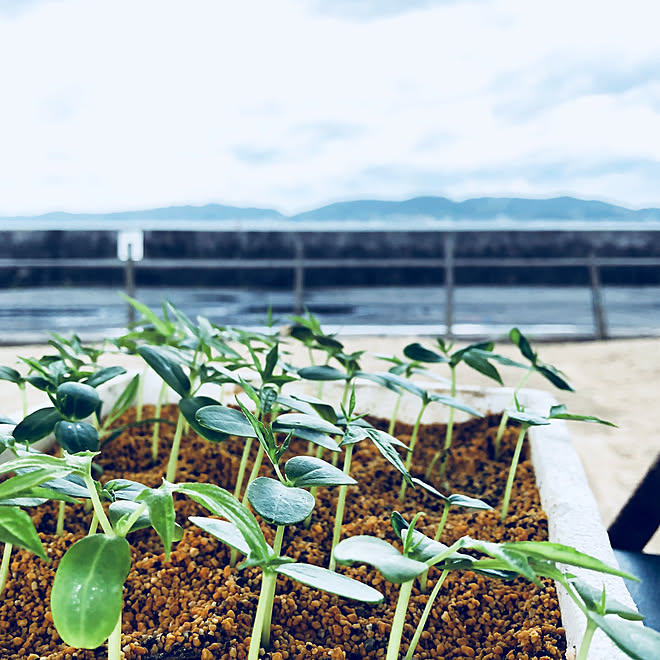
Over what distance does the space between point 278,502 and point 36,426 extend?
290 mm

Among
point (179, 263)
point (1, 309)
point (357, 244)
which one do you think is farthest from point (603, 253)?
point (1, 309)

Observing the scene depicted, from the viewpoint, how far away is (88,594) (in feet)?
1.02

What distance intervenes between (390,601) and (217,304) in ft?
28.1

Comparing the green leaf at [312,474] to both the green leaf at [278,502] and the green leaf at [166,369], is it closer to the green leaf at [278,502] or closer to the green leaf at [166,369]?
the green leaf at [278,502]

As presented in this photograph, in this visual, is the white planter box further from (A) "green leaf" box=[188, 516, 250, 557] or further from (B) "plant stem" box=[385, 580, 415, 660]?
(A) "green leaf" box=[188, 516, 250, 557]

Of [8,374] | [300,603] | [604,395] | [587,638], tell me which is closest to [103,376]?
[8,374]

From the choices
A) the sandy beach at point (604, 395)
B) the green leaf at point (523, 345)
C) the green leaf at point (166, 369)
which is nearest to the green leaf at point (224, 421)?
the green leaf at point (166, 369)

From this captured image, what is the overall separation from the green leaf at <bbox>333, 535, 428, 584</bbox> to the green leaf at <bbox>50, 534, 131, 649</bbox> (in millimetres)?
111

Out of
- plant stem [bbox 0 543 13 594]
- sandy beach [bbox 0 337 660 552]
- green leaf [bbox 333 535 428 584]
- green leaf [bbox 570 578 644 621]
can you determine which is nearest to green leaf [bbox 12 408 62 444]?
plant stem [bbox 0 543 13 594]

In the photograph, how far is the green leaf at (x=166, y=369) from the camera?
2.00ft

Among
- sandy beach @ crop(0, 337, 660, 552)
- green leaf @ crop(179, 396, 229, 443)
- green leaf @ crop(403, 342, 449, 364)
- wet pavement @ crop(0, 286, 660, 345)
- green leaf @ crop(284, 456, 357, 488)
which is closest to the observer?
green leaf @ crop(284, 456, 357, 488)

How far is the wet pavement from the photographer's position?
21.2ft

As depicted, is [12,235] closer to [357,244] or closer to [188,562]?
[357,244]

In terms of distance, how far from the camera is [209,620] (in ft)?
1.76
